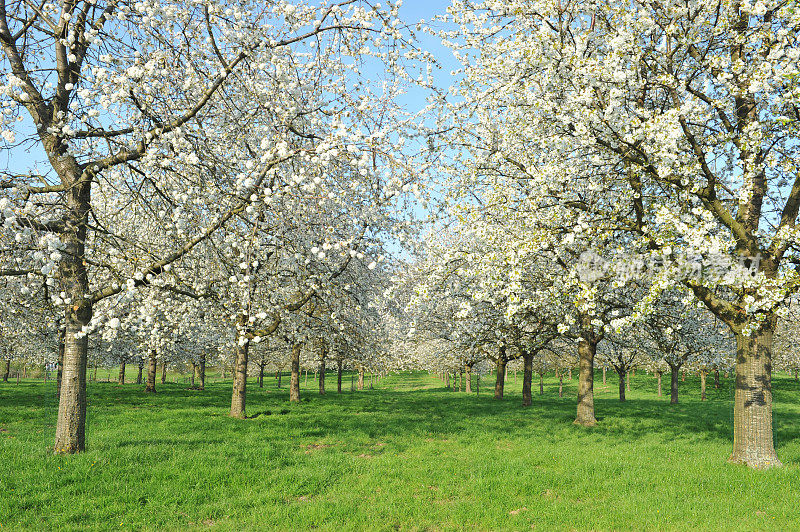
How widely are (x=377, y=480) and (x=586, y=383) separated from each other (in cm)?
1244

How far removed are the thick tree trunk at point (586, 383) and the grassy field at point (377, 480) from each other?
6.90ft

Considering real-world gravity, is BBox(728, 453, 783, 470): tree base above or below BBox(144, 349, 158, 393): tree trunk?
above

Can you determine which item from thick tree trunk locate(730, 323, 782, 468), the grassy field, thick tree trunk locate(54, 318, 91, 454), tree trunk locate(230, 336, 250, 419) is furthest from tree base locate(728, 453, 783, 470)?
tree trunk locate(230, 336, 250, 419)

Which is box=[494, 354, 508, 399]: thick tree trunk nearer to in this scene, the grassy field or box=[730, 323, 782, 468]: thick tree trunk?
the grassy field

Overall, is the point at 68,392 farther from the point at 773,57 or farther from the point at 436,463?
the point at 773,57

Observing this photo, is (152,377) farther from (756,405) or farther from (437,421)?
(756,405)

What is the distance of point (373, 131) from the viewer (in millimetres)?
8203

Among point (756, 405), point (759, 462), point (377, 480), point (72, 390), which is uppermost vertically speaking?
point (72, 390)

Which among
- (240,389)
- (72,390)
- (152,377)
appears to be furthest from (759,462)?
(152,377)

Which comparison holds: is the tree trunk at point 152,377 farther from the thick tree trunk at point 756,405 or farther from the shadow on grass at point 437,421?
the thick tree trunk at point 756,405

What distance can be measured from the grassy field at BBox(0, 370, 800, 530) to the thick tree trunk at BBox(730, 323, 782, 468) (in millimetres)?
577

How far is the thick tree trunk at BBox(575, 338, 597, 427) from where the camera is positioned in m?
19.2

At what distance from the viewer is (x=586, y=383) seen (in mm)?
19469

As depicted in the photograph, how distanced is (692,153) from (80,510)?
1428 centimetres
